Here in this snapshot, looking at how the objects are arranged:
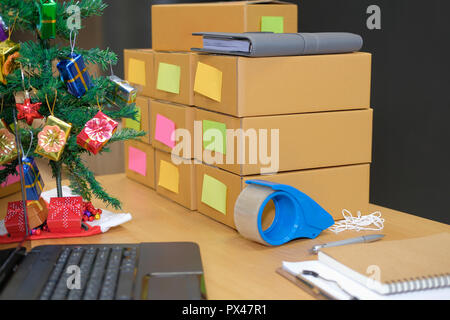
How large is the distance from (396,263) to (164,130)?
689mm

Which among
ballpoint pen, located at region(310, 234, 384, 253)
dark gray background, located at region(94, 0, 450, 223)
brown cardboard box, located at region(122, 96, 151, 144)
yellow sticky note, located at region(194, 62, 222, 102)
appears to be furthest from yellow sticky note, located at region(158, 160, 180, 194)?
dark gray background, located at region(94, 0, 450, 223)

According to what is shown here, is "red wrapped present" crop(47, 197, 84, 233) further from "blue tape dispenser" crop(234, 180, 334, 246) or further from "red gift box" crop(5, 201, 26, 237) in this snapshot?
"blue tape dispenser" crop(234, 180, 334, 246)

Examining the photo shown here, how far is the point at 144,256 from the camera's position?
0.88 m

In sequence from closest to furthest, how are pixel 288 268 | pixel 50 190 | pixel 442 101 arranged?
pixel 288 268 → pixel 50 190 → pixel 442 101

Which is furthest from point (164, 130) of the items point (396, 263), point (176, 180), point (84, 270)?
point (396, 263)

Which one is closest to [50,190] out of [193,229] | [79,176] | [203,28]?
[79,176]

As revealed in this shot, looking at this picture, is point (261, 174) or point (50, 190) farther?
point (50, 190)

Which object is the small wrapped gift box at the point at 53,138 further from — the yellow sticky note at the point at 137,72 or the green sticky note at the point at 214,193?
the yellow sticky note at the point at 137,72

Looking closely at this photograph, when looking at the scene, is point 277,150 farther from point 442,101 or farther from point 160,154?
point 442,101

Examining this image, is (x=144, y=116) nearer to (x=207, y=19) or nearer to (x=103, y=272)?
(x=207, y=19)

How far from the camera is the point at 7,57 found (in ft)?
3.18

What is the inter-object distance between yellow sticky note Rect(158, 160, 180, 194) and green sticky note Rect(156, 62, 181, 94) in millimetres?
182
